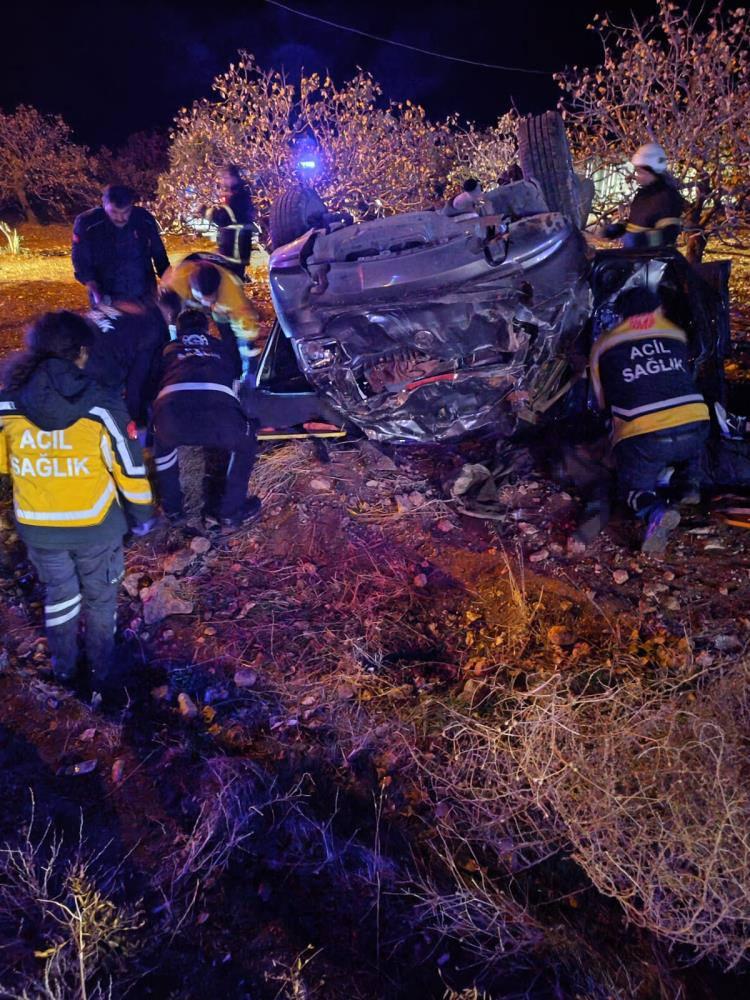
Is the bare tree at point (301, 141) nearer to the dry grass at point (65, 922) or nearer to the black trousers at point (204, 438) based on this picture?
the black trousers at point (204, 438)

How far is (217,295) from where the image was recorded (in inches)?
170

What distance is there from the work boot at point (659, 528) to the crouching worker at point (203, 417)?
2.25m

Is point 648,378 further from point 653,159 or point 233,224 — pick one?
point 233,224

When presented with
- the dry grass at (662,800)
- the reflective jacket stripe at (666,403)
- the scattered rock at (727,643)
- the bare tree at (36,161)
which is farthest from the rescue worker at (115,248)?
the bare tree at (36,161)

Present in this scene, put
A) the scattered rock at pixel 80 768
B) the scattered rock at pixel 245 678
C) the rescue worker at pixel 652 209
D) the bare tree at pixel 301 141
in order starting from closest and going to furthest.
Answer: the scattered rock at pixel 80 768 → the scattered rock at pixel 245 678 → the rescue worker at pixel 652 209 → the bare tree at pixel 301 141

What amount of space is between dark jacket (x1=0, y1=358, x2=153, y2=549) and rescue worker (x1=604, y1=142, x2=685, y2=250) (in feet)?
13.3

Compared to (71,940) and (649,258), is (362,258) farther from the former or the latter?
(71,940)

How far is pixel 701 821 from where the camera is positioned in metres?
2.20

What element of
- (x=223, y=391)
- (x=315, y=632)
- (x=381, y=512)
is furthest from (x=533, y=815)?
(x=223, y=391)

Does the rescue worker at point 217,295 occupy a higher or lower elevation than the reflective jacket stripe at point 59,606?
higher

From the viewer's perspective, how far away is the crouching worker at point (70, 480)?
9.29 ft

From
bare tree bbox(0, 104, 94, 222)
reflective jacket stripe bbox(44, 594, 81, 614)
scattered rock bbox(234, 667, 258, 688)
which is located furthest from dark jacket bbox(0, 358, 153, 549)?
bare tree bbox(0, 104, 94, 222)

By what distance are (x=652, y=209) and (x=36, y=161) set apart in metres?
26.9

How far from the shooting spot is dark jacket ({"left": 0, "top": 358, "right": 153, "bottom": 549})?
2836 millimetres
